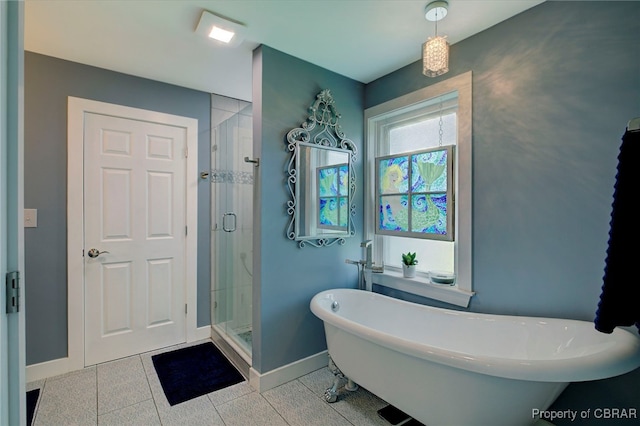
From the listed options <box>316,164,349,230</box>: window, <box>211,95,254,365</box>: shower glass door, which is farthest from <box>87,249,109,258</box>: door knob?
<box>316,164,349,230</box>: window

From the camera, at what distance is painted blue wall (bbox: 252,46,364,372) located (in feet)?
7.06

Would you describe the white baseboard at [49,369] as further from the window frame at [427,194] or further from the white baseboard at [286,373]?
the window frame at [427,194]

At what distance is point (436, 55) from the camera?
1.57 meters

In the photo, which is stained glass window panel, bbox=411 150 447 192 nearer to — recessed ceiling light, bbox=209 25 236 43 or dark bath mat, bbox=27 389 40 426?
recessed ceiling light, bbox=209 25 236 43

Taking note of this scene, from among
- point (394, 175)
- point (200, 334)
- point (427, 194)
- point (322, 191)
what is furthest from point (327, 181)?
point (200, 334)

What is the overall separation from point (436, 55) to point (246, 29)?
1155mm

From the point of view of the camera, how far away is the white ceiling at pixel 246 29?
67.5 inches

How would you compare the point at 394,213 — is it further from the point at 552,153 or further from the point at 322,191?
the point at 552,153

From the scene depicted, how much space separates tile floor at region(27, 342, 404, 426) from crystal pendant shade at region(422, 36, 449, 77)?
1975 mm


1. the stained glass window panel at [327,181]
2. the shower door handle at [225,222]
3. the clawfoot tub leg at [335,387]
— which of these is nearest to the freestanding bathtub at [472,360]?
the clawfoot tub leg at [335,387]

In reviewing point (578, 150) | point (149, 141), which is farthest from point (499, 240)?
point (149, 141)

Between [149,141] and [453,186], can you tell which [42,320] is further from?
[453,186]

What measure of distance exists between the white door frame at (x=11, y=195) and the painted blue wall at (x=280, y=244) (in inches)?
58.0

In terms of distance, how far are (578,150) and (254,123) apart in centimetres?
193
